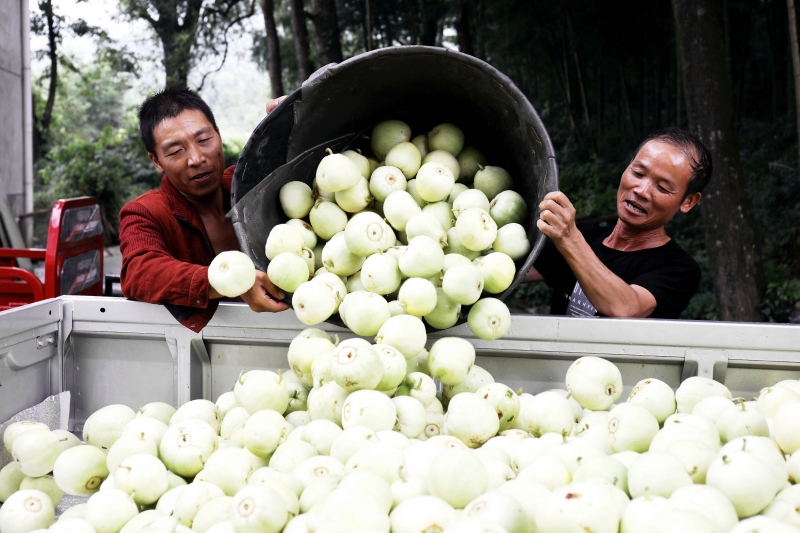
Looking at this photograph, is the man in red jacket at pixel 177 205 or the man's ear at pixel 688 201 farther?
the man's ear at pixel 688 201

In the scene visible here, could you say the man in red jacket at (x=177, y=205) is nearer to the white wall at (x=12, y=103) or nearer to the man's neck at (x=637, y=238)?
the man's neck at (x=637, y=238)

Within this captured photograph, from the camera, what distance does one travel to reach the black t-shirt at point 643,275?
2.33 metres

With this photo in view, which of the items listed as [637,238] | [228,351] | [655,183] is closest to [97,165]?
[228,351]

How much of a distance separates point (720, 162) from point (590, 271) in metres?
3.25

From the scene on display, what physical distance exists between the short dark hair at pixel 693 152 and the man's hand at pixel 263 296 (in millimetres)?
1564

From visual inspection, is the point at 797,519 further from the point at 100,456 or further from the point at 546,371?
the point at 100,456

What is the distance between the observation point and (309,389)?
1808mm

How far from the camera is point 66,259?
3395 mm

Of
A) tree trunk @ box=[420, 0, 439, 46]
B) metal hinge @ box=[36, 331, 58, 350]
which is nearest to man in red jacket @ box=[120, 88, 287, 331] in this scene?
metal hinge @ box=[36, 331, 58, 350]

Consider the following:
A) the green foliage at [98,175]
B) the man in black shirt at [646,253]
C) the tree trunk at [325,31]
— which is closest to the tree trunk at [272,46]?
the tree trunk at [325,31]

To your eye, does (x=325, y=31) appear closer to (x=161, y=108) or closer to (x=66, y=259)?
(x=66, y=259)

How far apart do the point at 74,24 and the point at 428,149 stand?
14682mm

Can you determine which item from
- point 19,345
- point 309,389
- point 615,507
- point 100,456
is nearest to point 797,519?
point 615,507

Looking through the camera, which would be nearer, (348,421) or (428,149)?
(348,421)
